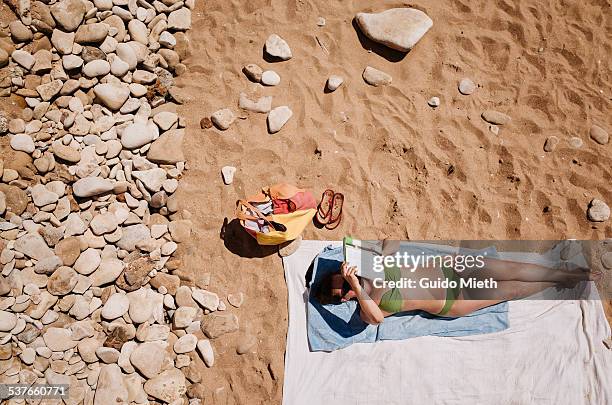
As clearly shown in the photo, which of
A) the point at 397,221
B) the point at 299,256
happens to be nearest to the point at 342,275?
the point at 299,256

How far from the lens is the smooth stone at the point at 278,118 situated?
16.5ft

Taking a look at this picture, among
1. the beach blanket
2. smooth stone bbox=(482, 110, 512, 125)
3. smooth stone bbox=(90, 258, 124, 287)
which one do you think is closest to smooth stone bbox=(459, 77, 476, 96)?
smooth stone bbox=(482, 110, 512, 125)

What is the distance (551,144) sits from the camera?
4.98 metres

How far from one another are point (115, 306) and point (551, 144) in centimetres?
420

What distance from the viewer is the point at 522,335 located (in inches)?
173

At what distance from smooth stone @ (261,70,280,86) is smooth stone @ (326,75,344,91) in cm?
51

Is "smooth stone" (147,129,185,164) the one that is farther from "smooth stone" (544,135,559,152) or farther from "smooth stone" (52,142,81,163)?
"smooth stone" (544,135,559,152)

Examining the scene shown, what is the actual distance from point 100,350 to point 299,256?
1.81m

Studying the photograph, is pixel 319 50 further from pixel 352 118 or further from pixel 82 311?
pixel 82 311

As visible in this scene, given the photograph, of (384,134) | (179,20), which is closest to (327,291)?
(384,134)

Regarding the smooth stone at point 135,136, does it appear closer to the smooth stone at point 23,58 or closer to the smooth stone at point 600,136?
the smooth stone at point 23,58

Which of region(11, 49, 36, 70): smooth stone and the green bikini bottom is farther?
region(11, 49, 36, 70): smooth stone

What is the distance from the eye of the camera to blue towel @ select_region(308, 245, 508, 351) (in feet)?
14.5

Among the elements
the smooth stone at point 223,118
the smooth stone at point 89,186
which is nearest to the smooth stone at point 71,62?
the smooth stone at point 89,186
